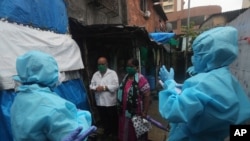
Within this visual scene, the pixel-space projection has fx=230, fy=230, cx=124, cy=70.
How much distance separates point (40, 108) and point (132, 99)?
251 centimetres

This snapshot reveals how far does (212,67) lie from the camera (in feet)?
6.66

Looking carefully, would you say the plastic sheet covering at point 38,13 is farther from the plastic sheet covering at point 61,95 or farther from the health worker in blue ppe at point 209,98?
the health worker in blue ppe at point 209,98

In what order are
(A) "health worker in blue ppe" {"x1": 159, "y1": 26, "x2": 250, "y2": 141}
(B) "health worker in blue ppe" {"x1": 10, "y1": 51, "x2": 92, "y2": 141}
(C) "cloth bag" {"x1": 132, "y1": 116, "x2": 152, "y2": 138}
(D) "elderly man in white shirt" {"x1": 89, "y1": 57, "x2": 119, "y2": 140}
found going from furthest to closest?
(D) "elderly man in white shirt" {"x1": 89, "y1": 57, "x2": 119, "y2": 140}
(C) "cloth bag" {"x1": 132, "y1": 116, "x2": 152, "y2": 138}
(A) "health worker in blue ppe" {"x1": 159, "y1": 26, "x2": 250, "y2": 141}
(B) "health worker in blue ppe" {"x1": 10, "y1": 51, "x2": 92, "y2": 141}

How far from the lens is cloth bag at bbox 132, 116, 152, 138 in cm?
406

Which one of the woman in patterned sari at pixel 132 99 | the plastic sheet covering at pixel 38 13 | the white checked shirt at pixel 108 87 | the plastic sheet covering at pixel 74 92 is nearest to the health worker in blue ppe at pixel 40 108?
the plastic sheet covering at pixel 38 13

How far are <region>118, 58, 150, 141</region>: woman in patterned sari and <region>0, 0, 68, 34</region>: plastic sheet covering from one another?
1.70 m

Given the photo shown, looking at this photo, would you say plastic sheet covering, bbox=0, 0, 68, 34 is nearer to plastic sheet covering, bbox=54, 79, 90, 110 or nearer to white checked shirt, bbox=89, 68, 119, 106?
plastic sheet covering, bbox=54, 79, 90, 110

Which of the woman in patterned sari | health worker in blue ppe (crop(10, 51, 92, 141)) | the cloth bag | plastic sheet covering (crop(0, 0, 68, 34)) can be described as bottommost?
the cloth bag

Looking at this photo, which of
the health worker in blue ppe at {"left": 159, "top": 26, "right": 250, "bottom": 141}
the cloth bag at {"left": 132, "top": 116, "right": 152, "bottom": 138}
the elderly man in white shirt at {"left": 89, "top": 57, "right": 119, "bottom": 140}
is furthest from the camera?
the elderly man in white shirt at {"left": 89, "top": 57, "right": 119, "bottom": 140}

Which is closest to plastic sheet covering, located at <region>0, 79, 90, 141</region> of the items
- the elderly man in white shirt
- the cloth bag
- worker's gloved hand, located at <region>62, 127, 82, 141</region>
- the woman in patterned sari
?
the elderly man in white shirt

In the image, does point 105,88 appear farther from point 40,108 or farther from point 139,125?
point 40,108

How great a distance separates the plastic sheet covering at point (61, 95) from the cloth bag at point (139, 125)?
1.38 m

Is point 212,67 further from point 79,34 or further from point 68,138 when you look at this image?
point 79,34

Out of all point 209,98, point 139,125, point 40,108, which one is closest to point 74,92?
point 139,125
